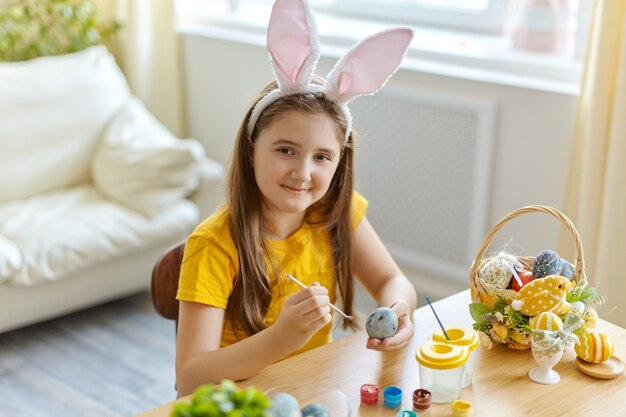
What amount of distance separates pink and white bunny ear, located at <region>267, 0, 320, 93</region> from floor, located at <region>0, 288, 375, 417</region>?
1434 millimetres

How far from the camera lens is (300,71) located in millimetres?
1571

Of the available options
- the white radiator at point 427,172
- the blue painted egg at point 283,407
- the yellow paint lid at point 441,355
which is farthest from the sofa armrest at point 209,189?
the blue painted egg at point 283,407

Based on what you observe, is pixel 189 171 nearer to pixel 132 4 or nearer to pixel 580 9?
pixel 132 4

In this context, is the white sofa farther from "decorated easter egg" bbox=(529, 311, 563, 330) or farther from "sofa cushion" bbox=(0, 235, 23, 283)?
"decorated easter egg" bbox=(529, 311, 563, 330)

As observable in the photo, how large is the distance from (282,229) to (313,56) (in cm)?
36

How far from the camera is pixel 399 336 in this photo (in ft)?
4.91

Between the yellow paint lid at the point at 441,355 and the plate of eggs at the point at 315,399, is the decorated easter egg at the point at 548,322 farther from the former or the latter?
the plate of eggs at the point at 315,399

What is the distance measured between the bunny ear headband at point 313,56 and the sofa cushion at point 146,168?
1.63 metres

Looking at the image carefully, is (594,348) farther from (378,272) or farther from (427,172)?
(427,172)

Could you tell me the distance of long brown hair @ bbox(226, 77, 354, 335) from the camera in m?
1.60

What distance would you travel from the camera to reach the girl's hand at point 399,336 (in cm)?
145

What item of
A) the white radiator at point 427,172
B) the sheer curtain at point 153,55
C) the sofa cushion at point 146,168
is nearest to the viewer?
the white radiator at point 427,172

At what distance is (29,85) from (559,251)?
194cm

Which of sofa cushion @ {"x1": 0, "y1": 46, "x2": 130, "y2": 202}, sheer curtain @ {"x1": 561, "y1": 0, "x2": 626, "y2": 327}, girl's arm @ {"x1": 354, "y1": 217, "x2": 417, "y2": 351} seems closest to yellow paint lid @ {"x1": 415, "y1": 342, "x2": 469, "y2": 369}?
girl's arm @ {"x1": 354, "y1": 217, "x2": 417, "y2": 351}
